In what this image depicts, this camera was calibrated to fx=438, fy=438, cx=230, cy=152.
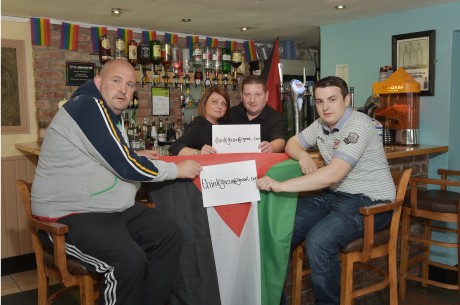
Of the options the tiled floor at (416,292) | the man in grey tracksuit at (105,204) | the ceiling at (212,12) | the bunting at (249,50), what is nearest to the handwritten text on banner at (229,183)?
the man in grey tracksuit at (105,204)

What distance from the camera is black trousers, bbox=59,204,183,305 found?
1845 mm

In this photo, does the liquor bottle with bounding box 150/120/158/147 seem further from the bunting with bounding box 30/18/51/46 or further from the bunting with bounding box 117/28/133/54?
the bunting with bounding box 30/18/51/46

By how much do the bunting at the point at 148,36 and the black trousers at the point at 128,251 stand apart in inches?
140

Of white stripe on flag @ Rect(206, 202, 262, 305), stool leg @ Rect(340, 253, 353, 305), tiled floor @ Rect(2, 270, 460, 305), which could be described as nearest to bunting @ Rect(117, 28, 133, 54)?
tiled floor @ Rect(2, 270, 460, 305)

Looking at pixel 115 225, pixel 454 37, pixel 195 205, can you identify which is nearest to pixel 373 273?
pixel 195 205

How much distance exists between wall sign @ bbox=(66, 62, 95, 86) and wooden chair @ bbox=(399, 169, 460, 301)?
3461mm

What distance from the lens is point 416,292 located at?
11.5ft

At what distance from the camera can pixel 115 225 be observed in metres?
1.94

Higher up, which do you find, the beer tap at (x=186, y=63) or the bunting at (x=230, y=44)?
the bunting at (x=230, y=44)

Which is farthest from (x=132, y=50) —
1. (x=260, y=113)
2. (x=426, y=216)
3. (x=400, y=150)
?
(x=426, y=216)

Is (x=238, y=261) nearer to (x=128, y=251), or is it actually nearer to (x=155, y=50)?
(x=128, y=251)

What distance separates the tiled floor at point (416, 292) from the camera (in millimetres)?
3311

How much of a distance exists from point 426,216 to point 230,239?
167 centimetres

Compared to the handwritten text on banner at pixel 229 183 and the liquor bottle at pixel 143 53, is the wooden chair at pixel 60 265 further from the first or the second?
the liquor bottle at pixel 143 53
